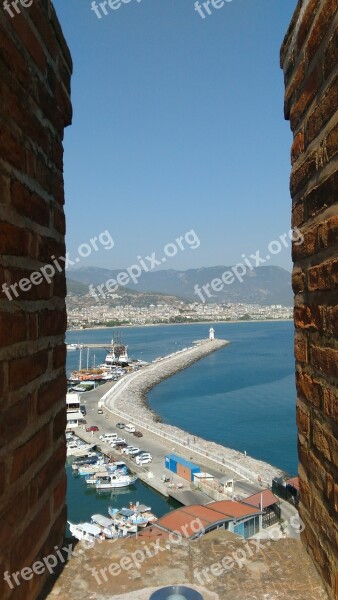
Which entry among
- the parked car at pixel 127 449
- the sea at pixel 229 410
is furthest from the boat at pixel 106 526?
the parked car at pixel 127 449

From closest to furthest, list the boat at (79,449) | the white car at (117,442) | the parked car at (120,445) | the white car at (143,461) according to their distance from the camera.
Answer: the white car at (143,461) → the boat at (79,449) → the parked car at (120,445) → the white car at (117,442)

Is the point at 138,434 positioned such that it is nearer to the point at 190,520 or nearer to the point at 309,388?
the point at 190,520

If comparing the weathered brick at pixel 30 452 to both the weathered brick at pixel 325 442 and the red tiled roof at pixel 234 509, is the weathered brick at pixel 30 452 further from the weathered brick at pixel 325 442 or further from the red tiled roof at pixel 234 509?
the red tiled roof at pixel 234 509

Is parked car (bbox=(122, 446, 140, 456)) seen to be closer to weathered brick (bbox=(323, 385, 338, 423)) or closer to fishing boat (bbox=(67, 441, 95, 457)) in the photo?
fishing boat (bbox=(67, 441, 95, 457))

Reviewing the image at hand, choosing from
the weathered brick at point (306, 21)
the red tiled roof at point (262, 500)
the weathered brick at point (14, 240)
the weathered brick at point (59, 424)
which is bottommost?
the red tiled roof at point (262, 500)

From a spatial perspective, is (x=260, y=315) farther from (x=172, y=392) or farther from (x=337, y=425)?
(x=337, y=425)
